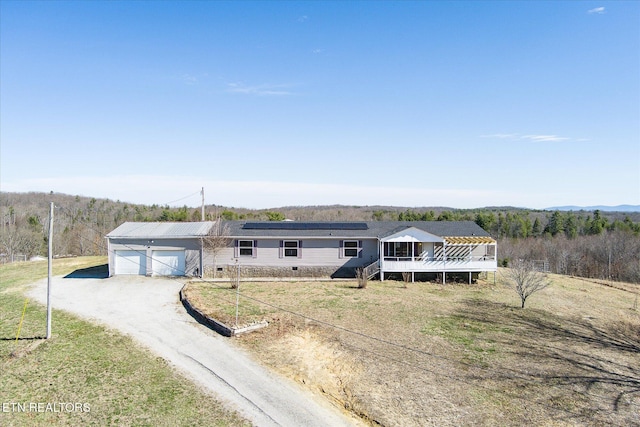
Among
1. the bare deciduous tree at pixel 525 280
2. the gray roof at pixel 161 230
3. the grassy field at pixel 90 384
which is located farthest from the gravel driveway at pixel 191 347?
the bare deciduous tree at pixel 525 280

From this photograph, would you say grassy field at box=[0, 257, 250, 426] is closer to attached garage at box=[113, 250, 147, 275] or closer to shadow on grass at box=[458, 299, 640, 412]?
shadow on grass at box=[458, 299, 640, 412]

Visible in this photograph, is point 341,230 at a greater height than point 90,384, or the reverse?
point 341,230

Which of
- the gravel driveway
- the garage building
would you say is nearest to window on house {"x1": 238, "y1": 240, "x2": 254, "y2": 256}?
the garage building

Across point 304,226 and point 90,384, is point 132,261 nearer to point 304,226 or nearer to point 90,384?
point 304,226

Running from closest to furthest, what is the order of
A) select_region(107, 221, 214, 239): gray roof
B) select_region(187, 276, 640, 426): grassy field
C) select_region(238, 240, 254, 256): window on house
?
select_region(187, 276, 640, 426): grassy field → select_region(107, 221, 214, 239): gray roof → select_region(238, 240, 254, 256): window on house

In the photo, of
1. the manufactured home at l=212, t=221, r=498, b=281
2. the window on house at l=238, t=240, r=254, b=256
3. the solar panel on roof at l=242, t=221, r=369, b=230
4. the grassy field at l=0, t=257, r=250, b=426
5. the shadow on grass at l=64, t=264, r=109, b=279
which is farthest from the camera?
the solar panel on roof at l=242, t=221, r=369, b=230

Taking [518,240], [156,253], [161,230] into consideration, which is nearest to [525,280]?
[156,253]

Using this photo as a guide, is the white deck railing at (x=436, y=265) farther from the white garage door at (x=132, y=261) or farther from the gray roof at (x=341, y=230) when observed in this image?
the white garage door at (x=132, y=261)

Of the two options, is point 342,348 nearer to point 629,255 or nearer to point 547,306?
point 547,306
